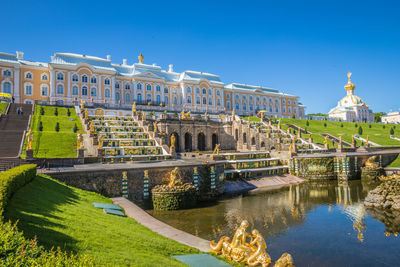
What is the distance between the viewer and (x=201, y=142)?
146 ft

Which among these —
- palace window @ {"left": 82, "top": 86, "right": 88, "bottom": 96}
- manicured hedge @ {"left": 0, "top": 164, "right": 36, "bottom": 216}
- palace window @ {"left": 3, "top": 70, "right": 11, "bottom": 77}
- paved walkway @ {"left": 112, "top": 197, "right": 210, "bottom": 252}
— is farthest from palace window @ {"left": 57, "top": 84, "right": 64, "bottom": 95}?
paved walkway @ {"left": 112, "top": 197, "right": 210, "bottom": 252}

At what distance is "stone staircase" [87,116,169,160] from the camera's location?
90.4 ft

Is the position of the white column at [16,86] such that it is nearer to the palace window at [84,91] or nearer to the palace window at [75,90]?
the palace window at [75,90]

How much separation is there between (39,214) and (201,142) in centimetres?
3701

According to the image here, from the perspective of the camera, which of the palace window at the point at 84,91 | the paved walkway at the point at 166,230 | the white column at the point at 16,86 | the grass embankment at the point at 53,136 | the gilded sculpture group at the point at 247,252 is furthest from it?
the palace window at the point at 84,91

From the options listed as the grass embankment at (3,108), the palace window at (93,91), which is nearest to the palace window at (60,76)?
the palace window at (93,91)

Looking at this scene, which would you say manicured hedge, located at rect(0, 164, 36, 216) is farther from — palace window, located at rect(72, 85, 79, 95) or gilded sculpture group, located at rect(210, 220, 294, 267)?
palace window, located at rect(72, 85, 79, 95)

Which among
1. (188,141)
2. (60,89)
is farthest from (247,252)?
(60,89)

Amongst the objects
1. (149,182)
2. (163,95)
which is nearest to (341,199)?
(149,182)

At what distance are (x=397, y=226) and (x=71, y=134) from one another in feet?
108

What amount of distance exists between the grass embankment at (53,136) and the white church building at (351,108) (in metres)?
101

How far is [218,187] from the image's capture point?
20.8m

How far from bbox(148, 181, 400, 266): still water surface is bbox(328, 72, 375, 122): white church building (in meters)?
95.8

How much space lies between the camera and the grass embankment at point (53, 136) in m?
26.4
